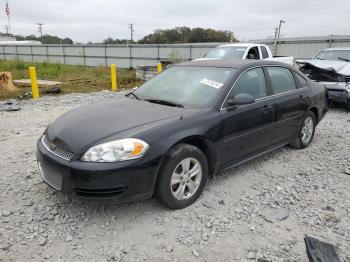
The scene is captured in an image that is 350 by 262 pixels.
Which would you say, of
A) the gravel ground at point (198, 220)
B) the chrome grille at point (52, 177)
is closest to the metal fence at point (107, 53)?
the gravel ground at point (198, 220)

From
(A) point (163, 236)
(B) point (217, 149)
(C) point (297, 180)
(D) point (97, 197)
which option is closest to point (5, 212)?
(D) point (97, 197)

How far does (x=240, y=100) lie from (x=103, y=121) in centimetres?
158

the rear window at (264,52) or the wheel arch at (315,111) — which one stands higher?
the rear window at (264,52)

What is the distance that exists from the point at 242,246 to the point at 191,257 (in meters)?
0.49

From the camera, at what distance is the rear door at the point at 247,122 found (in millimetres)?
3604

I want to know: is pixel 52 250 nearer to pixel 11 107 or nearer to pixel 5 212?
pixel 5 212

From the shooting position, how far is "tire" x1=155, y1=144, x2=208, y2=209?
3.04 metres

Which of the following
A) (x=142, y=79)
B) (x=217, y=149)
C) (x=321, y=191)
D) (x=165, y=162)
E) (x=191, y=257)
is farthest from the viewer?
(x=142, y=79)

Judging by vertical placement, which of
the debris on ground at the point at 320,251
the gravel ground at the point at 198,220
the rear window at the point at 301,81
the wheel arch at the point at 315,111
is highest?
the rear window at the point at 301,81

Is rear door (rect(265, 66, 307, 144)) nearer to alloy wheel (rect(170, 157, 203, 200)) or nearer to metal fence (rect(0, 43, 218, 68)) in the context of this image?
alloy wheel (rect(170, 157, 203, 200))

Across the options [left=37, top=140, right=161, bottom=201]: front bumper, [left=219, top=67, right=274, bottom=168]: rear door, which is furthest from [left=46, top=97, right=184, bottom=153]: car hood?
[left=219, top=67, right=274, bottom=168]: rear door

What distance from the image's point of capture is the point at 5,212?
3.21 m

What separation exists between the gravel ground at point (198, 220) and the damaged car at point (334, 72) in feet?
14.5

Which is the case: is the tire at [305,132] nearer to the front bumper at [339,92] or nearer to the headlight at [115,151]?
the headlight at [115,151]
